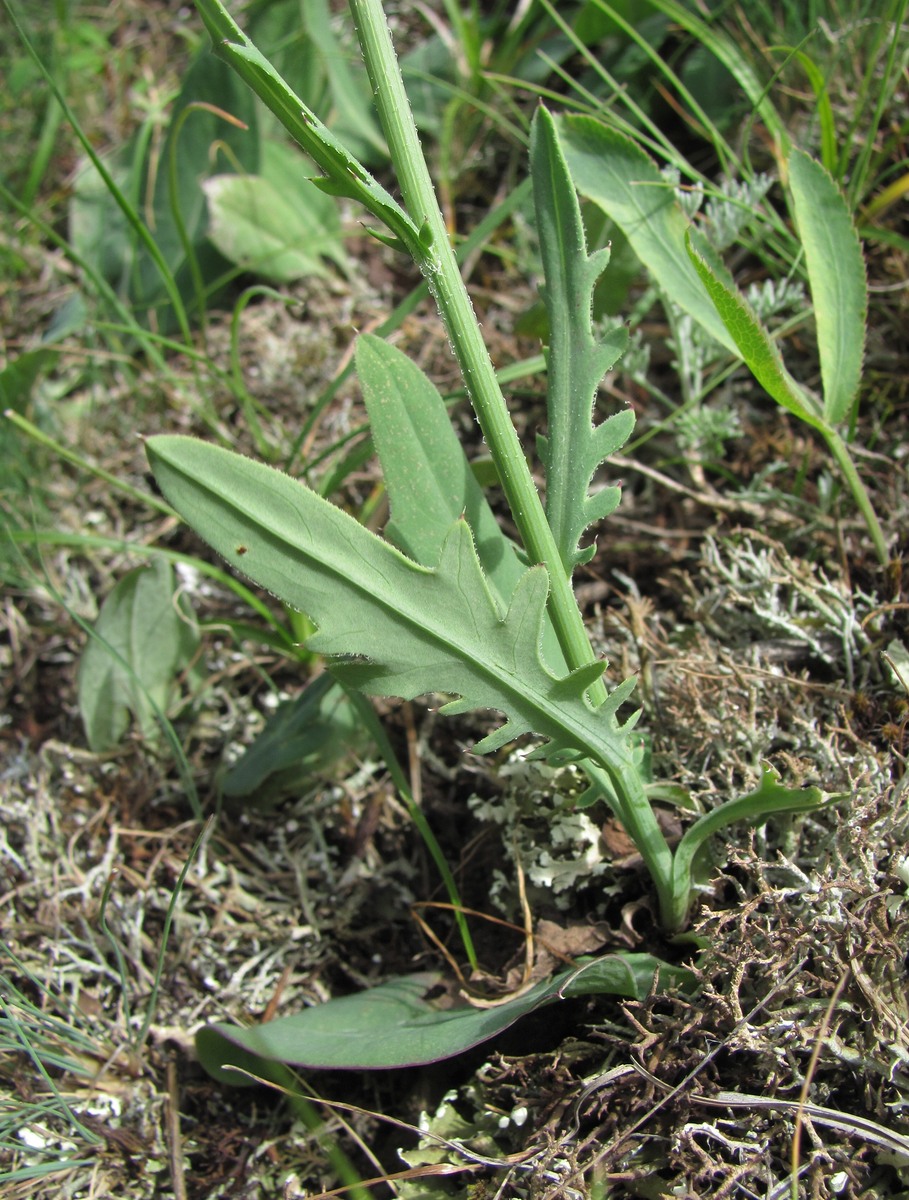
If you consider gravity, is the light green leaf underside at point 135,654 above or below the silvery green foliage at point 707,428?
above

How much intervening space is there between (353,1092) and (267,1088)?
0.46 feet

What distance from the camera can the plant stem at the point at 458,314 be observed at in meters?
1.11

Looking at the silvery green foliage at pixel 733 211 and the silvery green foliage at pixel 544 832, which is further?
the silvery green foliage at pixel 733 211

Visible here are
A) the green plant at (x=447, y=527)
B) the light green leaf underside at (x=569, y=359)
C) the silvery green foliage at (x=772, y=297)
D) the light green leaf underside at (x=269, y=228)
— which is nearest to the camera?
the green plant at (x=447, y=527)

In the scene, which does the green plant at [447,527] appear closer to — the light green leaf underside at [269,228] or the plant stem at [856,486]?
the plant stem at [856,486]

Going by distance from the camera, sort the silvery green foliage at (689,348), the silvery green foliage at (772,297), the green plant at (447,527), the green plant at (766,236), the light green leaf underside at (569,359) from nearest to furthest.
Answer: the green plant at (447,527), the light green leaf underside at (569,359), the green plant at (766,236), the silvery green foliage at (772,297), the silvery green foliage at (689,348)

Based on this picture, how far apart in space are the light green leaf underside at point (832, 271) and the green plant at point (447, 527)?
488 millimetres

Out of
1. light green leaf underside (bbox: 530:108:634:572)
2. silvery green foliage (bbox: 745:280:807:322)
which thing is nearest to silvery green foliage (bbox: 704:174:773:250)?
silvery green foliage (bbox: 745:280:807:322)

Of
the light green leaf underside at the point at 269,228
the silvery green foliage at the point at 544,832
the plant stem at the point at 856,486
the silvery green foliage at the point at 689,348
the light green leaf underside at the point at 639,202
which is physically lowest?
the silvery green foliage at the point at 544,832

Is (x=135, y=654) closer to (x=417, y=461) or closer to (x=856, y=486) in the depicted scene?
(x=417, y=461)

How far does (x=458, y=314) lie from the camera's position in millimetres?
1163

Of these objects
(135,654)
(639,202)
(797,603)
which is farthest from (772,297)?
(135,654)

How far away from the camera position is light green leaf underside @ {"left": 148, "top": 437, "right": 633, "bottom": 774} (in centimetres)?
111

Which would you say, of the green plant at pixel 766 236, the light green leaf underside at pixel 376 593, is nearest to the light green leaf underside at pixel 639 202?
the green plant at pixel 766 236
